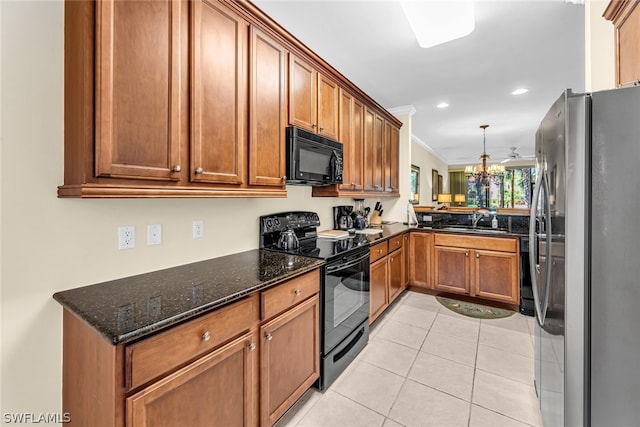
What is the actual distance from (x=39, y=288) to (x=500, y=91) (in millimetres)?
4591

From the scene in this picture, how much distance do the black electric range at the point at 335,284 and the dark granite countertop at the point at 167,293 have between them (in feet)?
0.84

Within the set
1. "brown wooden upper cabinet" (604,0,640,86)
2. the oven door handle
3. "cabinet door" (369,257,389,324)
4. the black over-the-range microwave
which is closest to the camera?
"brown wooden upper cabinet" (604,0,640,86)

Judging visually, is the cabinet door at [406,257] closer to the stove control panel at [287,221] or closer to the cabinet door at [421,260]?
the cabinet door at [421,260]

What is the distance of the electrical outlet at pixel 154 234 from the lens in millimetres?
1519

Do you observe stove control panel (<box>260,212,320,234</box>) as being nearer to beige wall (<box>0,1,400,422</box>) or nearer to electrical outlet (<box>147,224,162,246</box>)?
electrical outlet (<box>147,224,162,246</box>)

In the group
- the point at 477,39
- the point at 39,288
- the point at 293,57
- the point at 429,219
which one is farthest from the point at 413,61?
the point at 39,288

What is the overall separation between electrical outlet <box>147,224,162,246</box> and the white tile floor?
4.22ft

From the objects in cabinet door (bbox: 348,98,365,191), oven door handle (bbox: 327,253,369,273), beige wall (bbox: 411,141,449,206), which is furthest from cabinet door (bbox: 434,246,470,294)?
beige wall (bbox: 411,141,449,206)

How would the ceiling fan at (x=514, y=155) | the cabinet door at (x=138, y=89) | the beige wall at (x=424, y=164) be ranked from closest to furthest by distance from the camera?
1. the cabinet door at (x=138, y=89)
2. the beige wall at (x=424, y=164)
3. the ceiling fan at (x=514, y=155)

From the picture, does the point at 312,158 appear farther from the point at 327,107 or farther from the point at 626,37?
the point at 626,37

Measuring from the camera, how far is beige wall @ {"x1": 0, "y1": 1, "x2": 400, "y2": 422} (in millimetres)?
1115

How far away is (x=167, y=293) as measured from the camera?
1.22 m

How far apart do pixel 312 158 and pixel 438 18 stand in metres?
1.24

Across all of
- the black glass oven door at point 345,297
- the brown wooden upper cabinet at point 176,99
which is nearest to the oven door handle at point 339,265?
the black glass oven door at point 345,297
